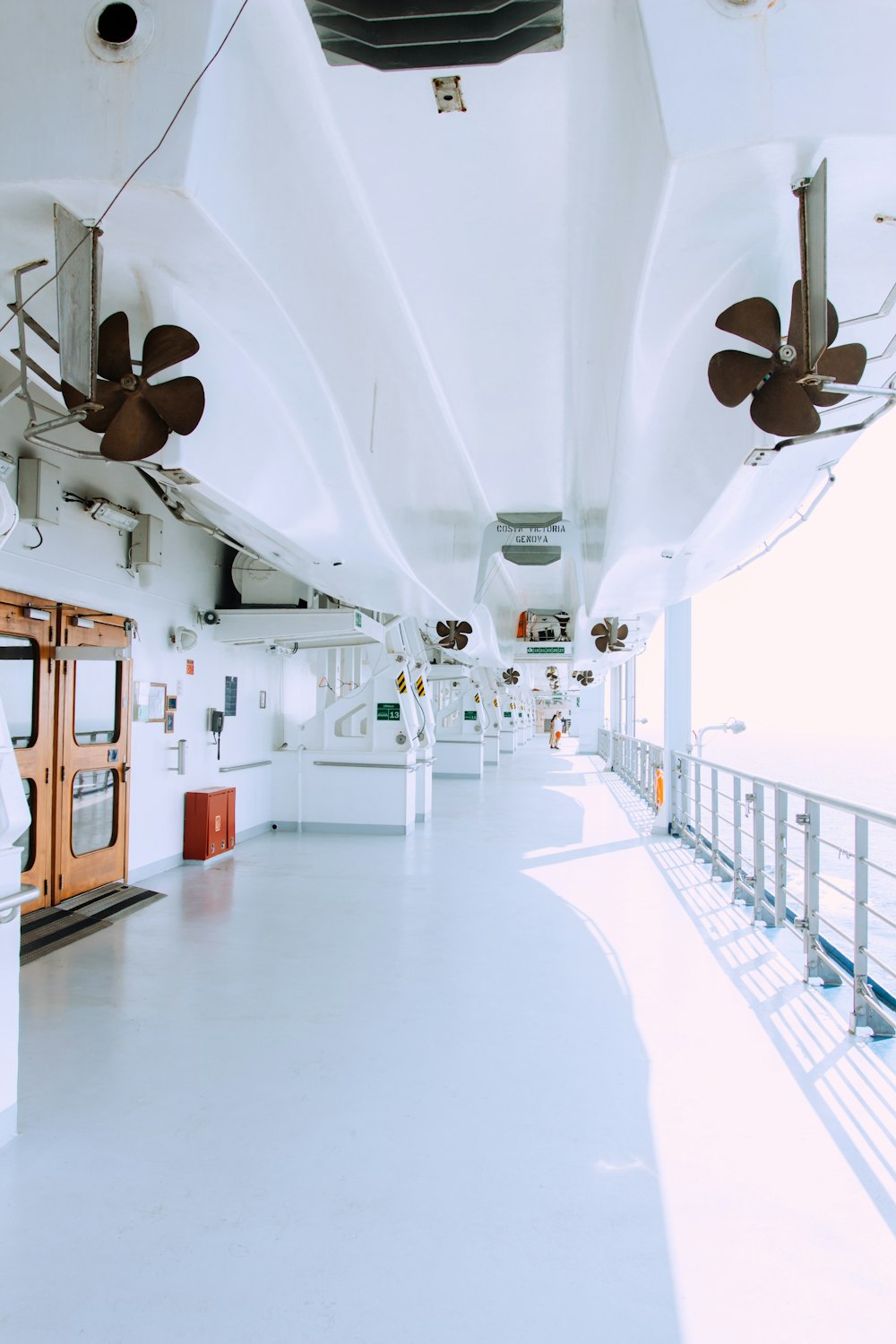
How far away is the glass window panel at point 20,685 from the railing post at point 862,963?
17.3 feet

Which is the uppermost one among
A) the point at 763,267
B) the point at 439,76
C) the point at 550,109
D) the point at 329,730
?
the point at 550,109

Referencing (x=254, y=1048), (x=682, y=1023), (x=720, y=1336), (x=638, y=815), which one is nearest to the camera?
(x=720, y=1336)

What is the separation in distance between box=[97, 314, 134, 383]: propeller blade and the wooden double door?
140 inches

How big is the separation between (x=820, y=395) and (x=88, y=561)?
556 centimetres

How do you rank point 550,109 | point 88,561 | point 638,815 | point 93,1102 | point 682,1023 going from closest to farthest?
1. point 550,109
2. point 93,1102
3. point 682,1023
4. point 88,561
5. point 638,815

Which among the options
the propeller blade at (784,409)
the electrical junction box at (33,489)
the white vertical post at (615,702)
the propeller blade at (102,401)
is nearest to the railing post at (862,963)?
the propeller blade at (784,409)

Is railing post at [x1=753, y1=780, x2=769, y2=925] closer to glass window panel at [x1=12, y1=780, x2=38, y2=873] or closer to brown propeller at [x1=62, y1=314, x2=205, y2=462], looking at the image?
brown propeller at [x1=62, y1=314, x2=205, y2=462]

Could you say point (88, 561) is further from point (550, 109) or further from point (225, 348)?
point (550, 109)

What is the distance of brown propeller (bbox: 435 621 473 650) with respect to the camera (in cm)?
891

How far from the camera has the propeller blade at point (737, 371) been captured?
204 centimetres

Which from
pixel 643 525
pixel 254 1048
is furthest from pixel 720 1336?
pixel 643 525

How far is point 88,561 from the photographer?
239 inches

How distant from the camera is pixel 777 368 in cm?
202

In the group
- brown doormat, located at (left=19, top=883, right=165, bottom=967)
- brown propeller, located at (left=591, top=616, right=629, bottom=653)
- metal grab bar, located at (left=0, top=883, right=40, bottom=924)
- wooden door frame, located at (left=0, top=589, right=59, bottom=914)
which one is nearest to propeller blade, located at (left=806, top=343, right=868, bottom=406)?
metal grab bar, located at (left=0, top=883, right=40, bottom=924)
